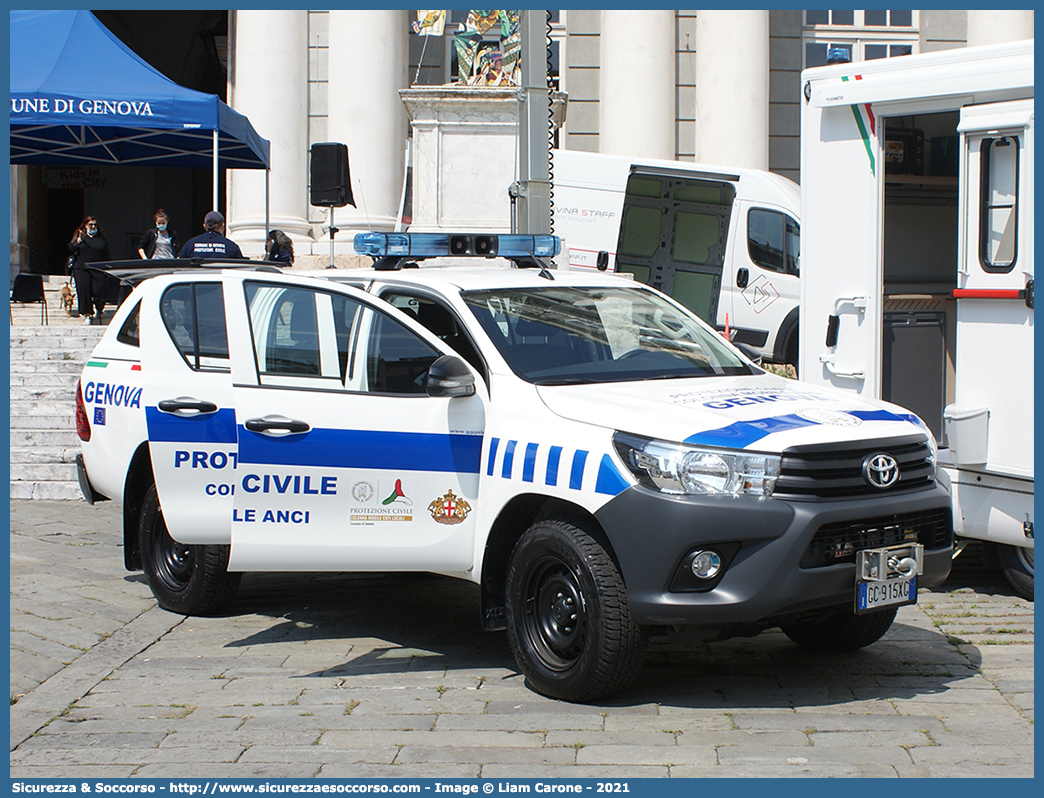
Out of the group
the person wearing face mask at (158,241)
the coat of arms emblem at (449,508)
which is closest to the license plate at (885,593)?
the coat of arms emblem at (449,508)

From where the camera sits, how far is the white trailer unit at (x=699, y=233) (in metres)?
15.1

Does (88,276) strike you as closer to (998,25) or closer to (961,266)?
(961,266)

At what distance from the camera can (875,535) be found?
4934 millimetres

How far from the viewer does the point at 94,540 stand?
8.74 metres

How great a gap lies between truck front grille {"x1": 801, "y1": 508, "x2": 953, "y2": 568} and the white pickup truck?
0.03 ft

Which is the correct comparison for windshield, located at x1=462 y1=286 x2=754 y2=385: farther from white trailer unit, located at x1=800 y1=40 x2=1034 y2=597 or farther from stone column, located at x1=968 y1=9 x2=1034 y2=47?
stone column, located at x1=968 y1=9 x2=1034 y2=47

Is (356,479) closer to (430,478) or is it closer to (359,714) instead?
(430,478)

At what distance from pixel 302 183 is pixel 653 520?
52.9 ft

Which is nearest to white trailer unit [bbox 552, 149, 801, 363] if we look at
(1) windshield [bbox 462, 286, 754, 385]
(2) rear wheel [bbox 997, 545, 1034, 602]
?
(2) rear wheel [bbox 997, 545, 1034, 602]

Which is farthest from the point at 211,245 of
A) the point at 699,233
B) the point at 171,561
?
the point at 171,561

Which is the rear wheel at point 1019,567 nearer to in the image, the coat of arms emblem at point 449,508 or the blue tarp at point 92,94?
the coat of arms emblem at point 449,508

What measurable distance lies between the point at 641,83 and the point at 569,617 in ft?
52.6

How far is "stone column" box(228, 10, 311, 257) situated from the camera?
19.1 m

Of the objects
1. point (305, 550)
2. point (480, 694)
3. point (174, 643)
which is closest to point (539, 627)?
point (480, 694)
